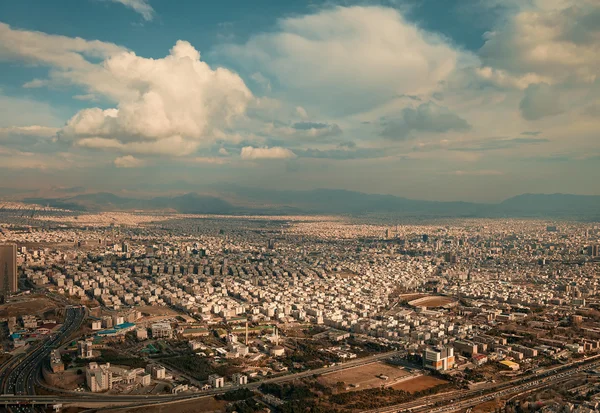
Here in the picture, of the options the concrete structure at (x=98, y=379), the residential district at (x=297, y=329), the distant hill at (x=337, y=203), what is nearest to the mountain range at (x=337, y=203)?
the distant hill at (x=337, y=203)

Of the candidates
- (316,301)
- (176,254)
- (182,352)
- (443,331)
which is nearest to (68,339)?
(182,352)

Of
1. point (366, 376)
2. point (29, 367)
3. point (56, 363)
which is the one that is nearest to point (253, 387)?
point (366, 376)

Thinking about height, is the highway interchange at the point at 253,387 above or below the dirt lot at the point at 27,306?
below

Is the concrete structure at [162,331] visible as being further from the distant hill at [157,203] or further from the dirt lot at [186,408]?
the distant hill at [157,203]

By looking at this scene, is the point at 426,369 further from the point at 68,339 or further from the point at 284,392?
the point at 68,339

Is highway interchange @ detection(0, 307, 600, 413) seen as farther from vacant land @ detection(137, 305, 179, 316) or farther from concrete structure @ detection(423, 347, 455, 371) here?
vacant land @ detection(137, 305, 179, 316)

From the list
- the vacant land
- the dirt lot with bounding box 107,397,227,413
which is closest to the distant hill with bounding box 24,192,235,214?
the vacant land
